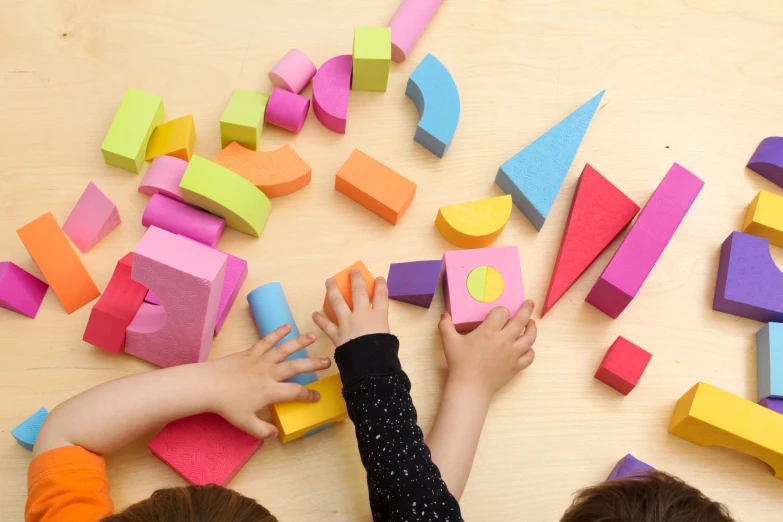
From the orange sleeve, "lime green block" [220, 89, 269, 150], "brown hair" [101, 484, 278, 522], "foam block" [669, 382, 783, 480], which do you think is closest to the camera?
"brown hair" [101, 484, 278, 522]

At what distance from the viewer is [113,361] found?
2.32 ft

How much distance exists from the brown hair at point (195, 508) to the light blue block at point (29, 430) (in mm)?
221

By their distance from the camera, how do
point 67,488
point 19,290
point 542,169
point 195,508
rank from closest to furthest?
point 195,508, point 67,488, point 19,290, point 542,169

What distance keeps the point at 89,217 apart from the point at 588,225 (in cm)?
58

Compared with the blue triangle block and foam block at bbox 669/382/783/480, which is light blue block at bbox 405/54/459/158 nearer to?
the blue triangle block

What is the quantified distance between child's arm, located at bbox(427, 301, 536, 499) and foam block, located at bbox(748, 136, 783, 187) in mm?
392

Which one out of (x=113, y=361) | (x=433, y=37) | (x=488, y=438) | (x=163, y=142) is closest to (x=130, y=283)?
(x=113, y=361)

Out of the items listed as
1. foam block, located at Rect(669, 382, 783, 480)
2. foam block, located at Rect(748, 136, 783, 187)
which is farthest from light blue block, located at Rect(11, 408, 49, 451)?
foam block, located at Rect(748, 136, 783, 187)

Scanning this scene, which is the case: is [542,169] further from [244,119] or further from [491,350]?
[244,119]

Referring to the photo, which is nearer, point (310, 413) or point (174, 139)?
point (310, 413)

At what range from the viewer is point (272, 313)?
718 millimetres

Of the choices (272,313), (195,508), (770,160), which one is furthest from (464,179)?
(195,508)

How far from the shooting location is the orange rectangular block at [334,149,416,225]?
778mm

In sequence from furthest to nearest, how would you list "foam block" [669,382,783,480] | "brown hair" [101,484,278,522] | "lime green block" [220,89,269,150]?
"lime green block" [220,89,269,150], "foam block" [669,382,783,480], "brown hair" [101,484,278,522]
